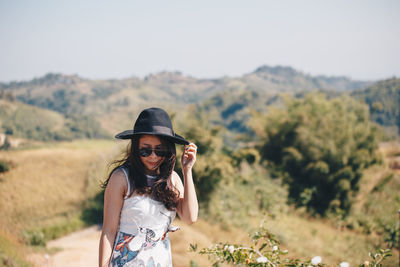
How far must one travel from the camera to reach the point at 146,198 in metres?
1.53

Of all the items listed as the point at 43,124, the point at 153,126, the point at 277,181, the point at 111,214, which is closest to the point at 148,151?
the point at 153,126

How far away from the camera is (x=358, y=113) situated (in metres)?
14.7

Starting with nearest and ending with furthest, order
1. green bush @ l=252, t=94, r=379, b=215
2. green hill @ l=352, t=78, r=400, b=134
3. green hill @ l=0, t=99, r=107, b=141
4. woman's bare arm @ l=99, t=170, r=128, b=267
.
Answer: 1. woman's bare arm @ l=99, t=170, r=128, b=267
2. green bush @ l=252, t=94, r=379, b=215
3. green hill @ l=0, t=99, r=107, b=141
4. green hill @ l=352, t=78, r=400, b=134

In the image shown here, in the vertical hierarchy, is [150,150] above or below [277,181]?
above

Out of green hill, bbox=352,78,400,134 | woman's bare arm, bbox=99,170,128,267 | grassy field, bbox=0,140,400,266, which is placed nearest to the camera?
woman's bare arm, bbox=99,170,128,267

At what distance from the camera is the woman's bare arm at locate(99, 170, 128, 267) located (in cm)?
142

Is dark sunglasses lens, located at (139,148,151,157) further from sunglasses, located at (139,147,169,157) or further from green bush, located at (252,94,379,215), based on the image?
green bush, located at (252,94,379,215)

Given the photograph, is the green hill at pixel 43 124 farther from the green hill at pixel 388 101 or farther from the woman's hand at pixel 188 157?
the green hill at pixel 388 101

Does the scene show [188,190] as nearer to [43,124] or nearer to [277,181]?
[277,181]

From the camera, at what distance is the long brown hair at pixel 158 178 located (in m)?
1.52

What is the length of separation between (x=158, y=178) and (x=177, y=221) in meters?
6.85

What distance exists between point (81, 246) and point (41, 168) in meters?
6.50

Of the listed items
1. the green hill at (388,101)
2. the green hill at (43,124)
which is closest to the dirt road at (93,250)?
the green hill at (43,124)

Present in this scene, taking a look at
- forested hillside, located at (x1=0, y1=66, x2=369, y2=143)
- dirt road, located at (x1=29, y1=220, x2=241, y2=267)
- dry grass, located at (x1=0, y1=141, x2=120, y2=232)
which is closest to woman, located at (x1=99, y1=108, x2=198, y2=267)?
dirt road, located at (x1=29, y1=220, x2=241, y2=267)
